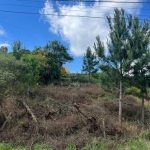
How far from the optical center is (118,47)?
836 centimetres

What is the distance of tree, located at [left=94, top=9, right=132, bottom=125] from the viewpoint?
8.30 meters

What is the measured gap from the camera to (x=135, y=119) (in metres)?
9.53

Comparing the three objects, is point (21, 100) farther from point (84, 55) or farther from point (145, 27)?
point (84, 55)

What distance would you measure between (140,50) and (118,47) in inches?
41.3

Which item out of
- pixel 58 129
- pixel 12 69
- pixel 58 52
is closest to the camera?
pixel 58 129

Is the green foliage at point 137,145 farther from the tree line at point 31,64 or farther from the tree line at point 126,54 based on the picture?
the tree line at point 31,64

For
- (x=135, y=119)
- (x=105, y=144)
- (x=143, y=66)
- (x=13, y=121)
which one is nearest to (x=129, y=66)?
(x=143, y=66)

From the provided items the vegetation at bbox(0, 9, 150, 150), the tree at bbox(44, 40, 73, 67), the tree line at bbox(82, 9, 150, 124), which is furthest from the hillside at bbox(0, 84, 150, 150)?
the tree at bbox(44, 40, 73, 67)

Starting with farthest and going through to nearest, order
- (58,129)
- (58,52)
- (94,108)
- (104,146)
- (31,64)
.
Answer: (58,52) → (31,64) → (94,108) → (58,129) → (104,146)

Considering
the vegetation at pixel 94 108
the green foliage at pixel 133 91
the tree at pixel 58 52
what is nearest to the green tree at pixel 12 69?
the vegetation at pixel 94 108

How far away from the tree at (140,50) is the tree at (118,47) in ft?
0.98

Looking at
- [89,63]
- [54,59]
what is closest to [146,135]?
[89,63]

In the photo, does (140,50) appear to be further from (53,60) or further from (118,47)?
(53,60)

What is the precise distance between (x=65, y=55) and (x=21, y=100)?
1867 centimetres
